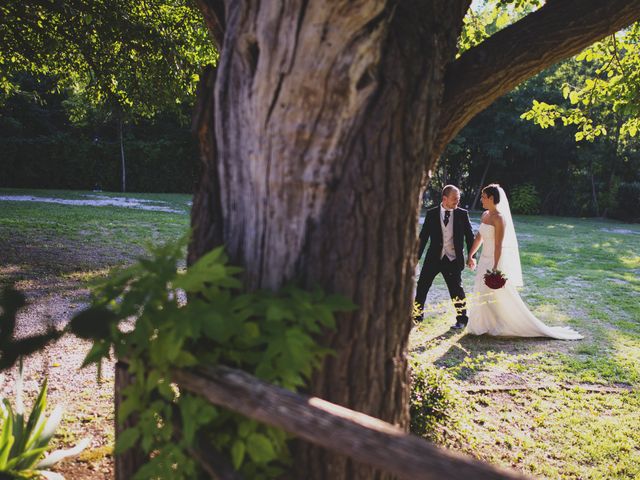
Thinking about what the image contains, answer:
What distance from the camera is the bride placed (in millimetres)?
6938

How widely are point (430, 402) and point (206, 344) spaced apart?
263 centimetres

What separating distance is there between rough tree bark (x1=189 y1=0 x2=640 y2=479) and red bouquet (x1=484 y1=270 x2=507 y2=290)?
4.85 m

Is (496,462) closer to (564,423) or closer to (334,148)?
(564,423)

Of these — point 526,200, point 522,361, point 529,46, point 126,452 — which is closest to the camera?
point 126,452

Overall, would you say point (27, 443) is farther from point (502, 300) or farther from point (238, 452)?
point (502, 300)

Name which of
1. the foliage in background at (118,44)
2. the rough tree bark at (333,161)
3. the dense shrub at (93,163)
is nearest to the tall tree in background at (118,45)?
the foliage in background at (118,44)

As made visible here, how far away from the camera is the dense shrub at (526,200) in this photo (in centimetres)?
3175

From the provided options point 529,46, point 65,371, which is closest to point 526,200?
point 65,371

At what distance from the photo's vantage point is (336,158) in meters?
2.09

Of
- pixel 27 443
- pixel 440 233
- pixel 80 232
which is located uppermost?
pixel 440 233

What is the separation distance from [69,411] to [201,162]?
305 centimetres

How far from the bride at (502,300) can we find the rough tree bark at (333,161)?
496 cm

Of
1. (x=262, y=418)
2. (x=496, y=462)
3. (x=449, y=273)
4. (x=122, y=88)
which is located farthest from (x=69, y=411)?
(x=122, y=88)

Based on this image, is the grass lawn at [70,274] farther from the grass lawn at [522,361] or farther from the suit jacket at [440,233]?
the suit jacket at [440,233]
